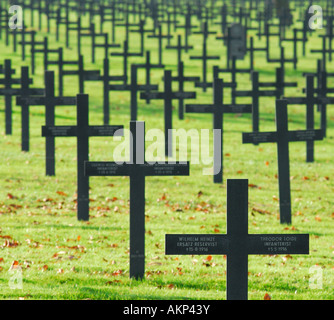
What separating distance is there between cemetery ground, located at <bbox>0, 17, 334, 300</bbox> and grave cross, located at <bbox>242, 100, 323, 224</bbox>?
33 cm

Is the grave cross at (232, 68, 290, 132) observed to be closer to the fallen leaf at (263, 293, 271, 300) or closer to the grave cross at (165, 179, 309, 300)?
the fallen leaf at (263, 293, 271, 300)

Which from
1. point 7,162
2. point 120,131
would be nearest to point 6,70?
point 7,162

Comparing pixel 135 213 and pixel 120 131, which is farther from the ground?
pixel 120 131

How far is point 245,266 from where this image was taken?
6918 millimetres

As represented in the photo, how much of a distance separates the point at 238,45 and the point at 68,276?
1215 inches

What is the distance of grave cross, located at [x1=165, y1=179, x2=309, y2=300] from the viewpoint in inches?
270

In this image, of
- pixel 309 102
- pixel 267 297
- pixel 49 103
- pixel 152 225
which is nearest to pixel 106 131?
pixel 152 225

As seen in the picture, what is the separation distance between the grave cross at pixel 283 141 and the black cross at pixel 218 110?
3.31 metres

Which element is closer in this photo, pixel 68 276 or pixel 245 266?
pixel 245 266

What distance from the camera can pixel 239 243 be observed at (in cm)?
689

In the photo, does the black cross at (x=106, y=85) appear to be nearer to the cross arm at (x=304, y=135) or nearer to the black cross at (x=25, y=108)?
the black cross at (x=25, y=108)

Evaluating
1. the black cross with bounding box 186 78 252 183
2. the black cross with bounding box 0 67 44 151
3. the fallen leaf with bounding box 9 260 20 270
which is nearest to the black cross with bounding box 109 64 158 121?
the black cross with bounding box 0 67 44 151

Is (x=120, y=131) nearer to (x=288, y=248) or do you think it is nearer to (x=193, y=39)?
(x=288, y=248)

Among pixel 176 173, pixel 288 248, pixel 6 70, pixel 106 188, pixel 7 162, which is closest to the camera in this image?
pixel 288 248
